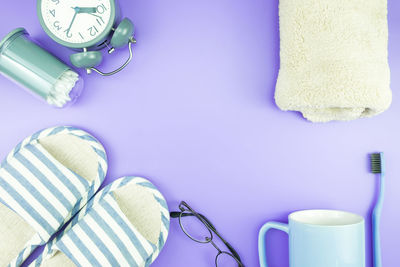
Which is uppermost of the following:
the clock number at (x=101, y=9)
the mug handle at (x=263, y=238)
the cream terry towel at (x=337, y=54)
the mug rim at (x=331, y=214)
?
the clock number at (x=101, y=9)

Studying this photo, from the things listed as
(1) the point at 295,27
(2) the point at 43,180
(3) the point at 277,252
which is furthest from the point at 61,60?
(3) the point at 277,252

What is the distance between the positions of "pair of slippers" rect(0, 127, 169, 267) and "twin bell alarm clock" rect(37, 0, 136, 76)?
7.8 inches

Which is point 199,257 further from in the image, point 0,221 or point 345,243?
point 0,221

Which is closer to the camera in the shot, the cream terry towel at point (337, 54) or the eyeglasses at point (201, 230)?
the cream terry towel at point (337, 54)

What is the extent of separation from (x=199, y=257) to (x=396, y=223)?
1.56 ft

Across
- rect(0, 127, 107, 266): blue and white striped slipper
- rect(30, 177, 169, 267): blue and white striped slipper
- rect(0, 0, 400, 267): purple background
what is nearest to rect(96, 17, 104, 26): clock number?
rect(0, 0, 400, 267): purple background

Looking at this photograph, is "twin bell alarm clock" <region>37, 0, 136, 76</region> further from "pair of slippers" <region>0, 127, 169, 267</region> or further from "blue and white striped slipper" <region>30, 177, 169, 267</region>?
"blue and white striped slipper" <region>30, 177, 169, 267</region>

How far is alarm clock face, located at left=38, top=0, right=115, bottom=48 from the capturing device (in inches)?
31.0

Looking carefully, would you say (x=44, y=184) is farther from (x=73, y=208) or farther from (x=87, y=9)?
(x=87, y=9)

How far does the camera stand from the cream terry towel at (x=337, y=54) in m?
0.72

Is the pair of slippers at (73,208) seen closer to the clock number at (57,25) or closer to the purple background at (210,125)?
the purple background at (210,125)

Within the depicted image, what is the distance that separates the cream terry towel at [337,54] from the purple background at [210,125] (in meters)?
0.11

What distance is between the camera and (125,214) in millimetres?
859

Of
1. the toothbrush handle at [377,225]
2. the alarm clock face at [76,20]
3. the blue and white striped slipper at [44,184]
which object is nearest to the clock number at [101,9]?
the alarm clock face at [76,20]
